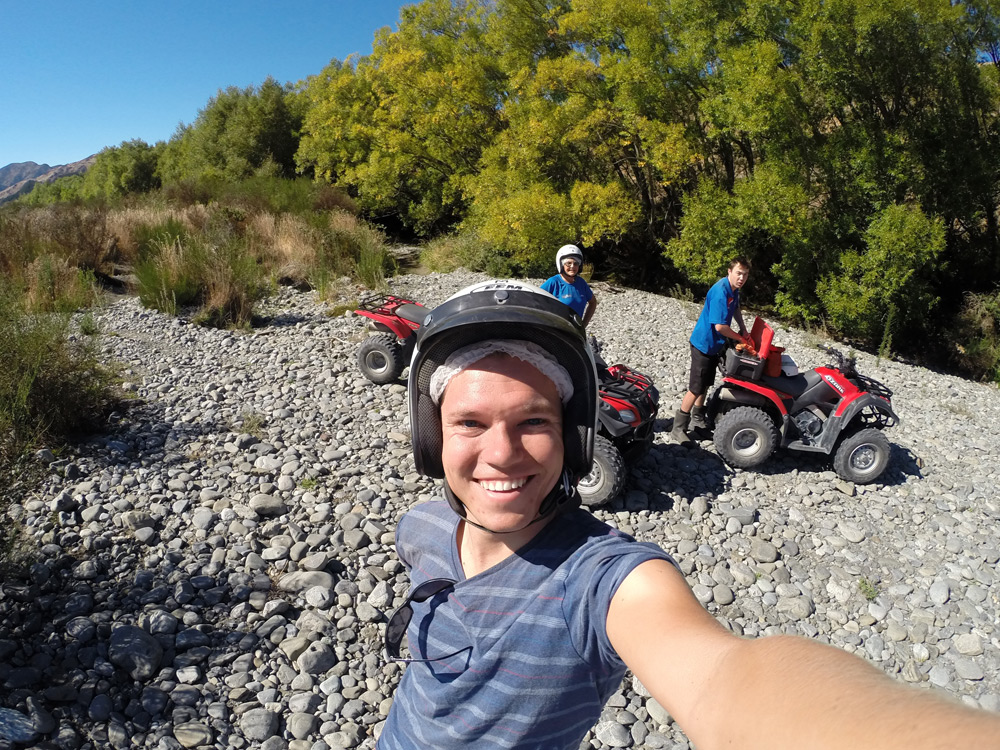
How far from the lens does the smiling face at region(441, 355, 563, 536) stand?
1013 mm

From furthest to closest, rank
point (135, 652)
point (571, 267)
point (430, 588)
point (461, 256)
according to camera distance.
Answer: point (461, 256)
point (571, 267)
point (135, 652)
point (430, 588)

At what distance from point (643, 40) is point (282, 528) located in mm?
10933

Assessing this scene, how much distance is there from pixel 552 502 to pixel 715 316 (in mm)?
4155

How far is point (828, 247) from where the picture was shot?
34.6ft

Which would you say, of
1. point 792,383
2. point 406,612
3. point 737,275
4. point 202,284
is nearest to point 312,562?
point 406,612

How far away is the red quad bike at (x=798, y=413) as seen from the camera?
4.55 meters

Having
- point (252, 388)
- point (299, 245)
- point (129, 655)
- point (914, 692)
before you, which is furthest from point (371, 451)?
point (299, 245)

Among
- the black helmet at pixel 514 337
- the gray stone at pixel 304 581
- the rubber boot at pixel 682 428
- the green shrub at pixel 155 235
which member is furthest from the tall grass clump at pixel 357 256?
the black helmet at pixel 514 337

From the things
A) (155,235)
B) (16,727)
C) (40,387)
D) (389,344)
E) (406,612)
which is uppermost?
(155,235)

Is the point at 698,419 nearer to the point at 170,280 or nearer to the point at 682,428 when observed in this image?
the point at 682,428

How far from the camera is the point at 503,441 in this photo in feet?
3.33

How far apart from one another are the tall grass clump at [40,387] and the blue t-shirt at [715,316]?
204 inches

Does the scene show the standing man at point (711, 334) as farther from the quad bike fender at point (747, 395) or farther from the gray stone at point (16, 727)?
the gray stone at point (16, 727)

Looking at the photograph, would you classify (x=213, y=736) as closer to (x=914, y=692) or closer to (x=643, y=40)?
(x=914, y=692)
